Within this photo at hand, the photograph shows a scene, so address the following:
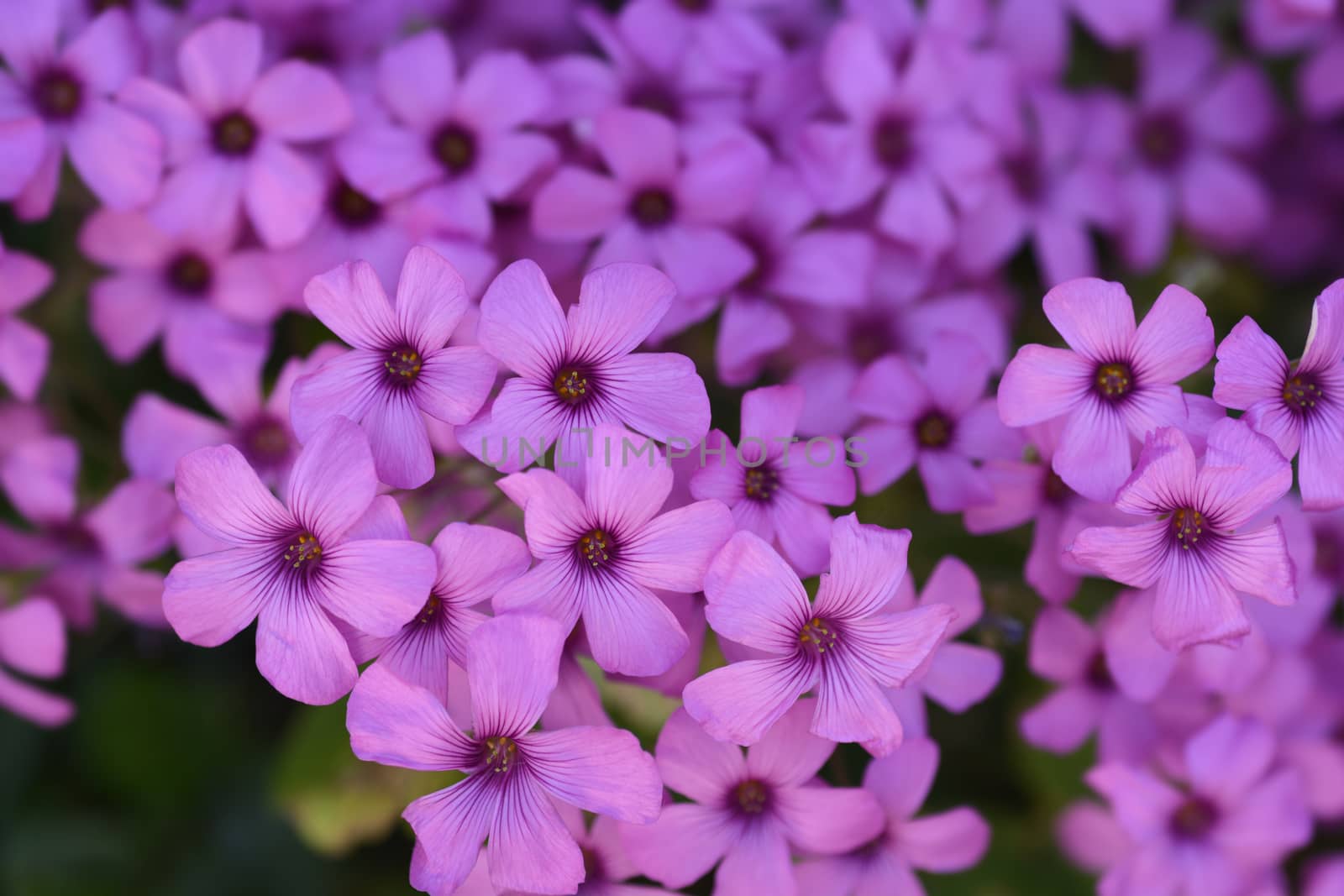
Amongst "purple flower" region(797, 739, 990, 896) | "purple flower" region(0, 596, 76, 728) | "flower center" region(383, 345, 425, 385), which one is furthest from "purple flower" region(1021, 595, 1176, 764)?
"purple flower" region(0, 596, 76, 728)

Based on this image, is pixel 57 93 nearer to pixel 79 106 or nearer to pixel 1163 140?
pixel 79 106

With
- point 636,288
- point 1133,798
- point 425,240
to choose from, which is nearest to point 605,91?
point 425,240

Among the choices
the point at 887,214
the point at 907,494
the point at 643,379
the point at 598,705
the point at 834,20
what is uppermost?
the point at 834,20

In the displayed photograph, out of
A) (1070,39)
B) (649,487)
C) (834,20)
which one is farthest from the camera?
(1070,39)

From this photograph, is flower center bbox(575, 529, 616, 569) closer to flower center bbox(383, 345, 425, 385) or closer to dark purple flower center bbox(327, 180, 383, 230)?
flower center bbox(383, 345, 425, 385)

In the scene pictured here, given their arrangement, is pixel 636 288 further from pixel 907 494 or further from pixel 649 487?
pixel 907 494

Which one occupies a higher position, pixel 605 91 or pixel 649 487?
pixel 605 91
